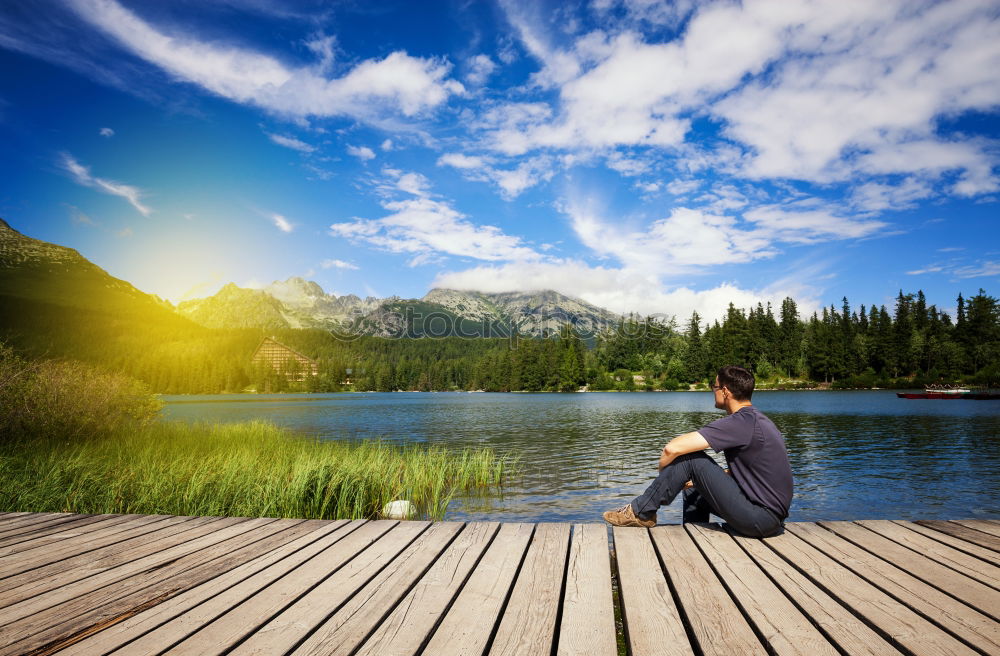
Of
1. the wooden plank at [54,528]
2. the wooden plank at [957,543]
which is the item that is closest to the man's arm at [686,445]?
the wooden plank at [957,543]

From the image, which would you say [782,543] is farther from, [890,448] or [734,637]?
[890,448]

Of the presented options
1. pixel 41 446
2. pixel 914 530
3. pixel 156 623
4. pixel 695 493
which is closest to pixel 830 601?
pixel 695 493

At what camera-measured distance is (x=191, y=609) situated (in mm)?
3568

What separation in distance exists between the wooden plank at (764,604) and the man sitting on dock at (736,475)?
0.40 meters

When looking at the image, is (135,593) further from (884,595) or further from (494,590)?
(884,595)

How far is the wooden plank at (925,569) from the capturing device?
370 cm

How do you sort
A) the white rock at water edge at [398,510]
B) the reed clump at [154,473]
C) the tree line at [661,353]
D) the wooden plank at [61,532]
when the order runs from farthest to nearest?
the tree line at [661,353] < the white rock at water edge at [398,510] < the reed clump at [154,473] < the wooden plank at [61,532]

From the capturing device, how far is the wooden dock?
122 inches

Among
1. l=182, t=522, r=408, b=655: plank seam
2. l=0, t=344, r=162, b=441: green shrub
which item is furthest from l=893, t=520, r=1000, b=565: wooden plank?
l=0, t=344, r=162, b=441: green shrub

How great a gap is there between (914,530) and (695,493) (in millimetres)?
2255

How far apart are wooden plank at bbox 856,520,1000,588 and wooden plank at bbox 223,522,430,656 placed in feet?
15.8

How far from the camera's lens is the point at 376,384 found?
18750 centimetres

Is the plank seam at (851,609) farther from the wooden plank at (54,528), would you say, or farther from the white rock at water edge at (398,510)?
the white rock at water edge at (398,510)

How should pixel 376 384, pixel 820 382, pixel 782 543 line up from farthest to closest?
pixel 376 384, pixel 820 382, pixel 782 543
